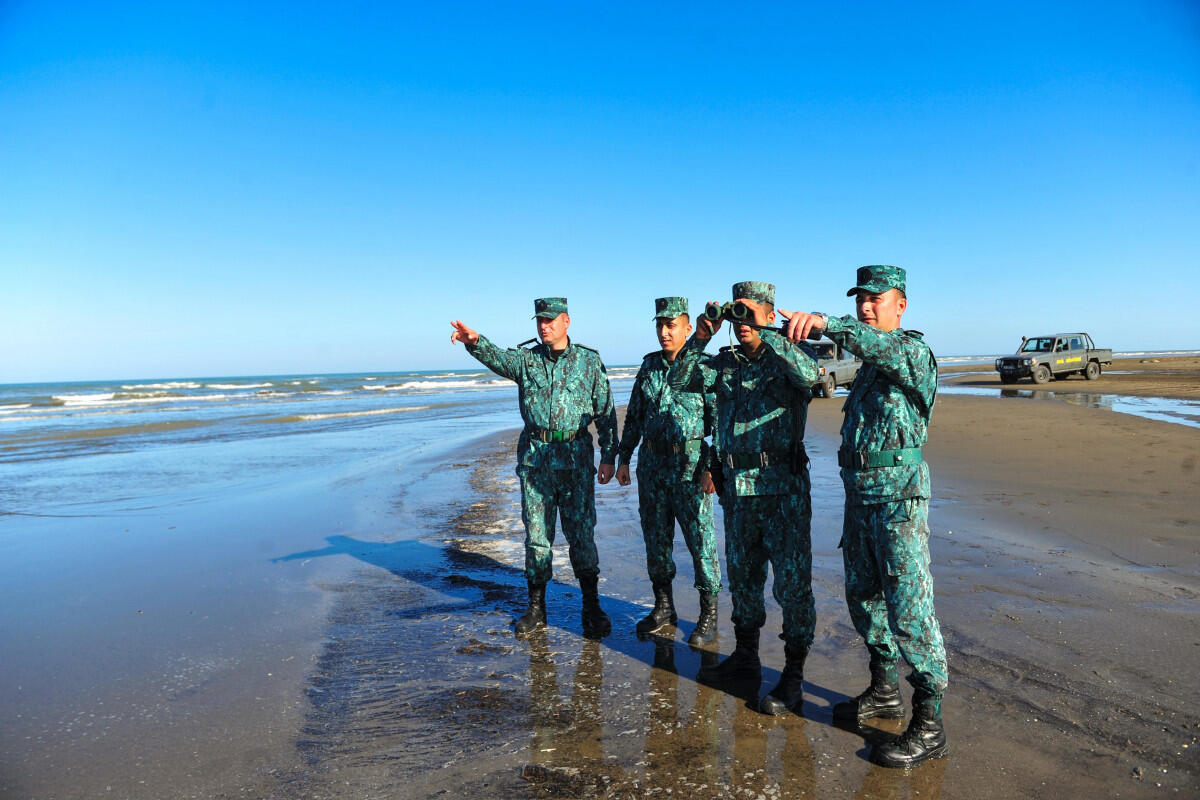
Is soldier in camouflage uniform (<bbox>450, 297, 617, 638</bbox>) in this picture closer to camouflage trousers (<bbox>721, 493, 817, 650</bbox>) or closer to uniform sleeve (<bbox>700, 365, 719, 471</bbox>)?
uniform sleeve (<bbox>700, 365, 719, 471</bbox>)

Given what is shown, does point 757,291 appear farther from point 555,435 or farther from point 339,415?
point 339,415

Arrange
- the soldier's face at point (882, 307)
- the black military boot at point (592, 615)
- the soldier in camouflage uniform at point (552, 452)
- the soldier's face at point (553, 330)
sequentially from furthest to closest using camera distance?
the soldier's face at point (553, 330), the soldier in camouflage uniform at point (552, 452), the black military boot at point (592, 615), the soldier's face at point (882, 307)

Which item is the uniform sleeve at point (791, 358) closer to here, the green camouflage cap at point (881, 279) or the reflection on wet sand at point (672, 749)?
the green camouflage cap at point (881, 279)

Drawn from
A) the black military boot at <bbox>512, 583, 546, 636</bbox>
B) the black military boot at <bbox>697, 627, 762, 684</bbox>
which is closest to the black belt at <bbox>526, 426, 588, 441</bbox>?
the black military boot at <bbox>512, 583, 546, 636</bbox>

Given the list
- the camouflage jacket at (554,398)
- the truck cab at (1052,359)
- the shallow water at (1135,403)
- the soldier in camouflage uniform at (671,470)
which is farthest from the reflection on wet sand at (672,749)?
the truck cab at (1052,359)

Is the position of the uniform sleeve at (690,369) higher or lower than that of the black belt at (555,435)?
higher

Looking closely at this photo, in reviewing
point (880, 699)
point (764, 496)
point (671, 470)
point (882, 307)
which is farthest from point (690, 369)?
point (880, 699)

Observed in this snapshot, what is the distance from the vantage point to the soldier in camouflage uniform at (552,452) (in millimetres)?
4582

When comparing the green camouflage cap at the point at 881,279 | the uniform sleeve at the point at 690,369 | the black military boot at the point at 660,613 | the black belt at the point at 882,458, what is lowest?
the black military boot at the point at 660,613

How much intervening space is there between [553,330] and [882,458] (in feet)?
8.25

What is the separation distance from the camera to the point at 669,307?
14.8 ft

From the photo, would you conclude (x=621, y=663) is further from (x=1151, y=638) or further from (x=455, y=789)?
(x=1151, y=638)

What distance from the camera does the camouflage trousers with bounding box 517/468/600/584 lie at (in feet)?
15.1

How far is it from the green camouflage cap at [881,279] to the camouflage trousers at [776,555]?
1.10 m
